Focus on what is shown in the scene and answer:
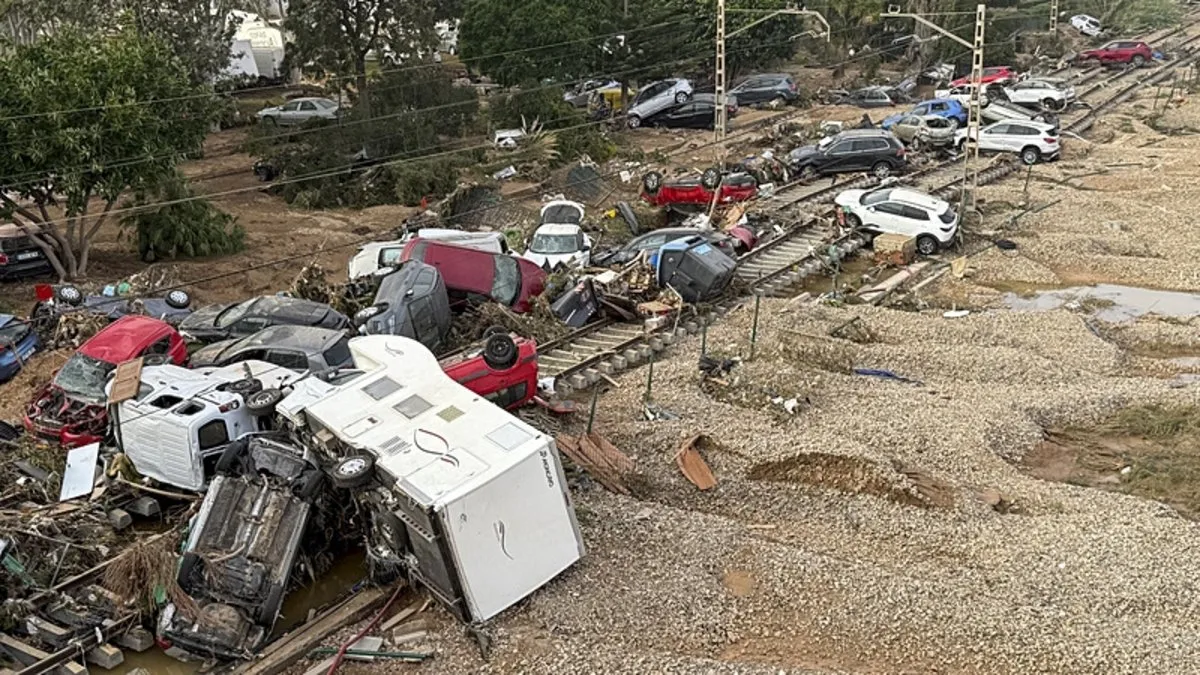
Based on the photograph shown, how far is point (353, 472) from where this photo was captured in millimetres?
11133

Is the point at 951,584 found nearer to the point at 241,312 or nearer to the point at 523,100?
the point at 241,312

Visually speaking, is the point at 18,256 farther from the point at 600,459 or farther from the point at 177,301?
the point at 600,459

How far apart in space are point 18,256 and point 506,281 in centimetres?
1324

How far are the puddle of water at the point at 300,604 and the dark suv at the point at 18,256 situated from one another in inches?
673

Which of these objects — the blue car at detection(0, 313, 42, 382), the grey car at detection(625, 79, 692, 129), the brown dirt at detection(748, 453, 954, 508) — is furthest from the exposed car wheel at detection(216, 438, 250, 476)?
the grey car at detection(625, 79, 692, 129)

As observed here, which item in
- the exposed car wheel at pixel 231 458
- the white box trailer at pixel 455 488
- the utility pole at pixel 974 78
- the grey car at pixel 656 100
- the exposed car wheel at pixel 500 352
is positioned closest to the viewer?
the white box trailer at pixel 455 488

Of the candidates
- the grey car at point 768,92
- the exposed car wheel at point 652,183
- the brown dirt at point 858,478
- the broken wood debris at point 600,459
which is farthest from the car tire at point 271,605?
the grey car at point 768,92

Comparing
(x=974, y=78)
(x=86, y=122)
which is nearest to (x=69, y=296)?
(x=86, y=122)

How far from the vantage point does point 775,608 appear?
11.4 metres

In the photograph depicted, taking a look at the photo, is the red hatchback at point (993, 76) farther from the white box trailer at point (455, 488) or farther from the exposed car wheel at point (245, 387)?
the white box trailer at point (455, 488)

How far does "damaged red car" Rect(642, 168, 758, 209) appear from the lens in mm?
29344

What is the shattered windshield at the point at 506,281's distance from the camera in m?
20.6

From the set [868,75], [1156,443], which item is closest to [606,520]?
[1156,443]

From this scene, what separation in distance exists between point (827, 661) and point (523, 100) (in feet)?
104
